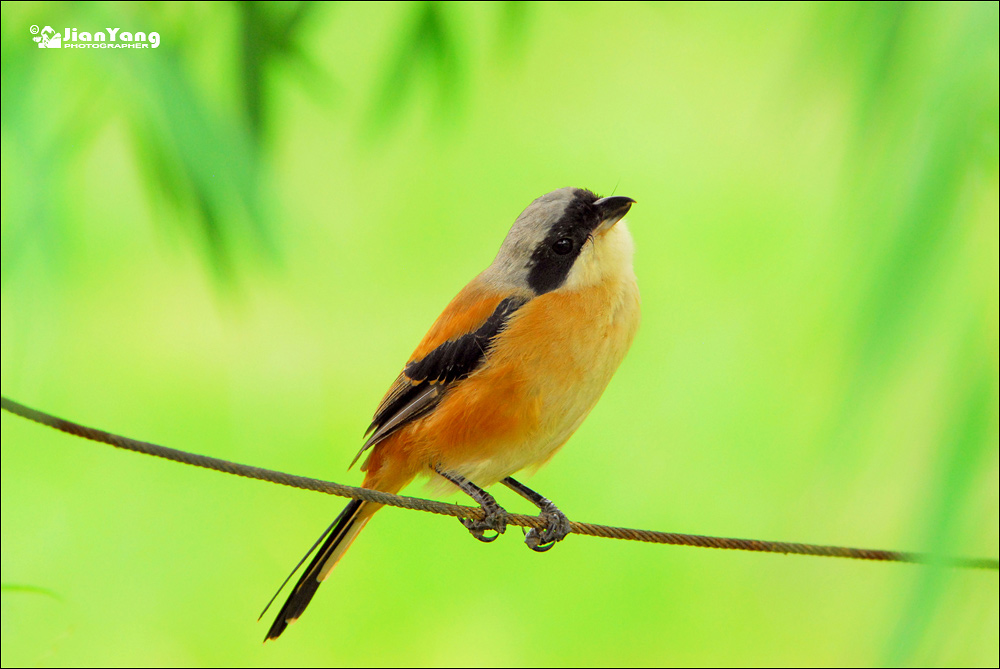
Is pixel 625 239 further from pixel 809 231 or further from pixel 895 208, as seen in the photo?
pixel 809 231

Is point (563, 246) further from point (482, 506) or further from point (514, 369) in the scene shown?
point (482, 506)

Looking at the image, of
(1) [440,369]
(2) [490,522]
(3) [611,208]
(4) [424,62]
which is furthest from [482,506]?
(4) [424,62]

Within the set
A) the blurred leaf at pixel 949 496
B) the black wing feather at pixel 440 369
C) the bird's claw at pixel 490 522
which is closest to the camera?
the blurred leaf at pixel 949 496

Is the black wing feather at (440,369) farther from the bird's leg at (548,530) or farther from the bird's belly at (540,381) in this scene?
the bird's leg at (548,530)

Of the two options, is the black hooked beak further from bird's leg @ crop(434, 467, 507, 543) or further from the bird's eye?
bird's leg @ crop(434, 467, 507, 543)

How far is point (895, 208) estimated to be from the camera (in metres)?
1.26

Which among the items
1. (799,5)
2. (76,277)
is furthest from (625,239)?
(76,277)

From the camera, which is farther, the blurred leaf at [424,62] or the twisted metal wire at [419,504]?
the blurred leaf at [424,62]

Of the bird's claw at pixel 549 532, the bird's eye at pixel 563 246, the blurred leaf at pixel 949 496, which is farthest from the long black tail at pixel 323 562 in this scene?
the blurred leaf at pixel 949 496

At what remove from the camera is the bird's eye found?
75.5 inches

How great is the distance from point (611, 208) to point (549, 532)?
2.37 feet

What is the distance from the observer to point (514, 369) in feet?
5.95

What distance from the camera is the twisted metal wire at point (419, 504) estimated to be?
103 centimetres

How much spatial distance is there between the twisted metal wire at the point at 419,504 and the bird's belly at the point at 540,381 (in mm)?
176
